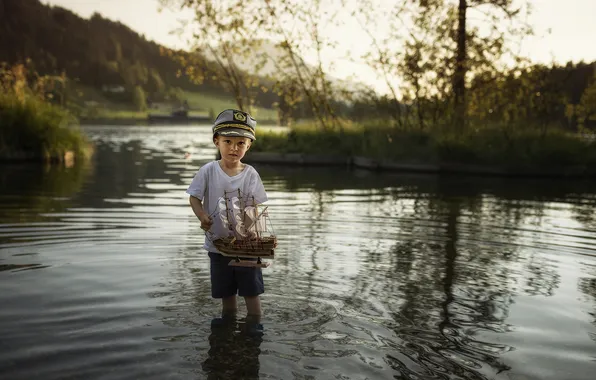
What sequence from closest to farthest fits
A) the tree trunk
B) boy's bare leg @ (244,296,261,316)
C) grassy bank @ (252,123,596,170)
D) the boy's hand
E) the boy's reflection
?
the boy's reflection < the boy's hand < boy's bare leg @ (244,296,261,316) < grassy bank @ (252,123,596,170) < the tree trunk

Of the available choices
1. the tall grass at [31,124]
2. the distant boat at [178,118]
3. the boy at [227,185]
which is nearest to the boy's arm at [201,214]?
the boy at [227,185]

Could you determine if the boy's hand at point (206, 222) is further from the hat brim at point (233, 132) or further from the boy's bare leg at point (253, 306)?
the boy's bare leg at point (253, 306)

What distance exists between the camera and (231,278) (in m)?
5.06

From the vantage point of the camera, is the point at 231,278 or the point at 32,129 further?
the point at 32,129

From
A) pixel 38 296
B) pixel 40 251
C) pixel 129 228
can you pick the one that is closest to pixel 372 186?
pixel 129 228

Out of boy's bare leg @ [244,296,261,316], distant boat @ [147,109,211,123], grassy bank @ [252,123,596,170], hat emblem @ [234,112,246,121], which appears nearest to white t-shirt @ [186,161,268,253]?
hat emblem @ [234,112,246,121]

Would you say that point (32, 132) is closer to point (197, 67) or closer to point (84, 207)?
point (197, 67)

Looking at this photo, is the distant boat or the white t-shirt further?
the distant boat

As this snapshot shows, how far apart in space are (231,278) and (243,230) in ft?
1.30

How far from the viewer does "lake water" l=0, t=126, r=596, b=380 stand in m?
4.35

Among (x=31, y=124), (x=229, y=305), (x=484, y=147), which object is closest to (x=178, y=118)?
(x=31, y=124)

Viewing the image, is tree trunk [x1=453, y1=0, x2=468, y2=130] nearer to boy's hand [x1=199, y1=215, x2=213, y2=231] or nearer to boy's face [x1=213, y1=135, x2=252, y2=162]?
boy's face [x1=213, y1=135, x2=252, y2=162]

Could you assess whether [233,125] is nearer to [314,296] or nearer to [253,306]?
[253,306]

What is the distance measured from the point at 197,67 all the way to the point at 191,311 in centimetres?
A: 2437
